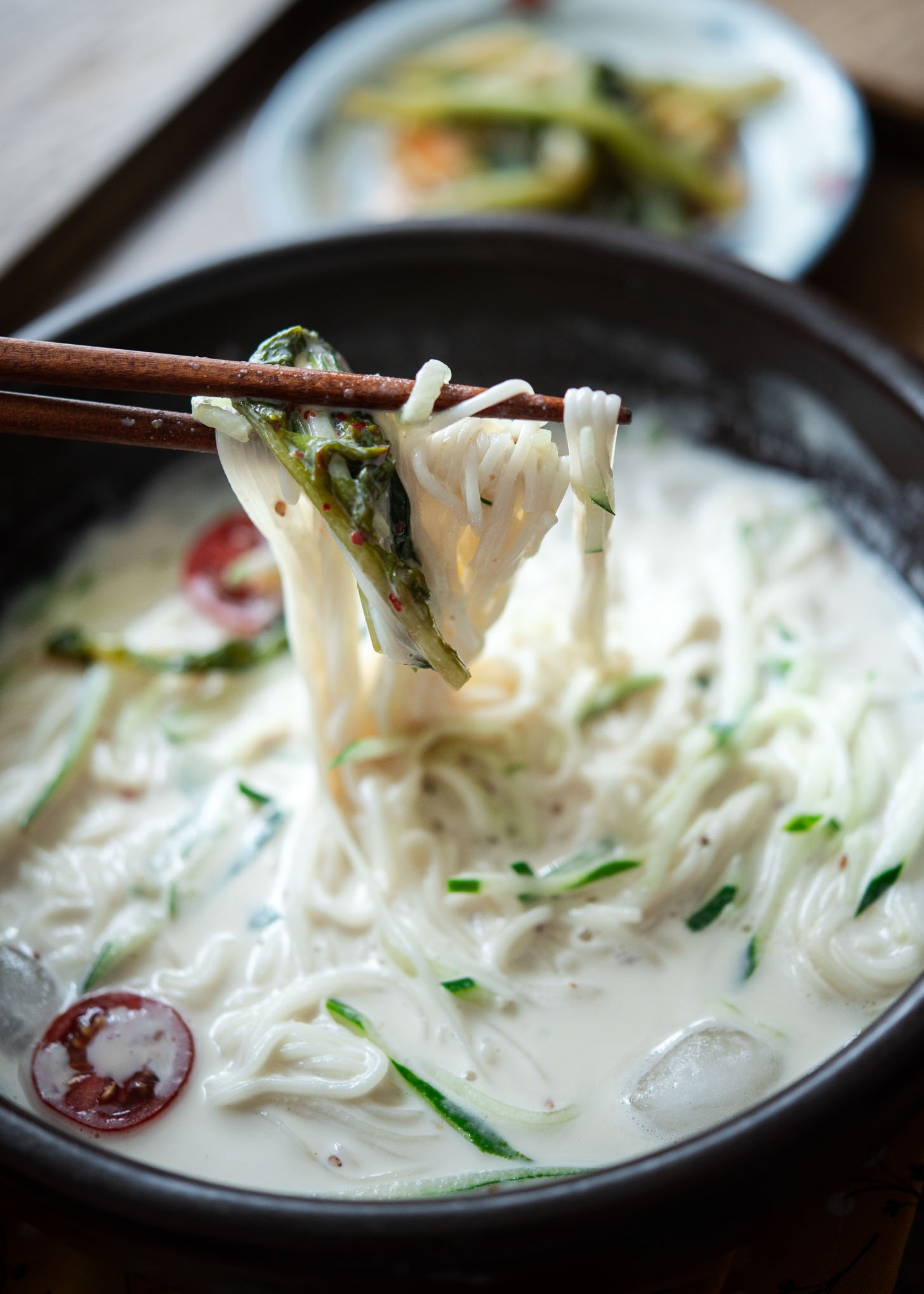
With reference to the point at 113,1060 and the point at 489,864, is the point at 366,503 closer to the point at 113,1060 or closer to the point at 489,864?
the point at 489,864

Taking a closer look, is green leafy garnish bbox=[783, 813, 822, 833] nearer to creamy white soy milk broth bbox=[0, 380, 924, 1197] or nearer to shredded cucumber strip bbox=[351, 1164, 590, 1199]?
creamy white soy milk broth bbox=[0, 380, 924, 1197]

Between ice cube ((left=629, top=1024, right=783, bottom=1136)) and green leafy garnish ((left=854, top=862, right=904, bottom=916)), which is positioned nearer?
ice cube ((left=629, top=1024, right=783, bottom=1136))

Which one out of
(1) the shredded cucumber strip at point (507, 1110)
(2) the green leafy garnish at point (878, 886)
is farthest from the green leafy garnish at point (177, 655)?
(2) the green leafy garnish at point (878, 886)

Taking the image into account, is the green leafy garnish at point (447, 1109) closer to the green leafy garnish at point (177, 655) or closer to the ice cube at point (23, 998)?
the ice cube at point (23, 998)

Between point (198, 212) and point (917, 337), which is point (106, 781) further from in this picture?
point (917, 337)

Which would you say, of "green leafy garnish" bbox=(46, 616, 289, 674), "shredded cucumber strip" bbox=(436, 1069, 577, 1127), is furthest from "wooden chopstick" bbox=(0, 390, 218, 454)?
"shredded cucumber strip" bbox=(436, 1069, 577, 1127)

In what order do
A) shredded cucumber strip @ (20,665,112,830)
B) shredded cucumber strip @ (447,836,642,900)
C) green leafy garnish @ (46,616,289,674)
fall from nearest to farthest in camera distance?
shredded cucumber strip @ (447,836,642,900), shredded cucumber strip @ (20,665,112,830), green leafy garnish @ (46,616,289,674)
